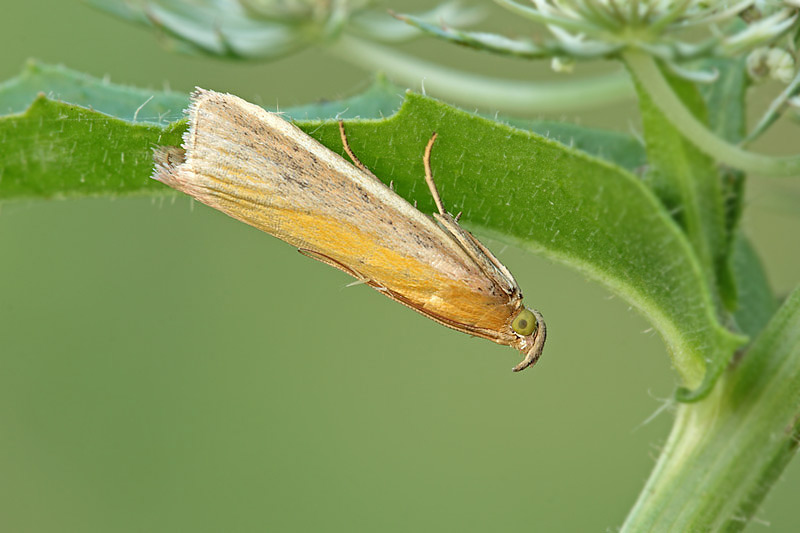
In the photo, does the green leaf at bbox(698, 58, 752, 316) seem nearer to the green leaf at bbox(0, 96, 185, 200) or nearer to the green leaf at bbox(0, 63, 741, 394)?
the green leaf at bbox(0, 63, 741, 394)

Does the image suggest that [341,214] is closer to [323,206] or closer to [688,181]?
[323,206]

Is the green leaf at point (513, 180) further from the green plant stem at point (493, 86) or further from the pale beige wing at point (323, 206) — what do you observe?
the green plant stem at point (493, 86)

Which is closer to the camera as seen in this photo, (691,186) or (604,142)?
(691,186)

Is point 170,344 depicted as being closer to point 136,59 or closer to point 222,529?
point 222,529

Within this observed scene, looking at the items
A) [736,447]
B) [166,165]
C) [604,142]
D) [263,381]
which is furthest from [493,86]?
[263,381]

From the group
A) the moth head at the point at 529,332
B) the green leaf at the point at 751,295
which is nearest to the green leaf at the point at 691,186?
the green leaf at the point at 751,295

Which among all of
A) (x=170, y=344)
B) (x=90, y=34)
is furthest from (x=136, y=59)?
(x=170, y=344)
